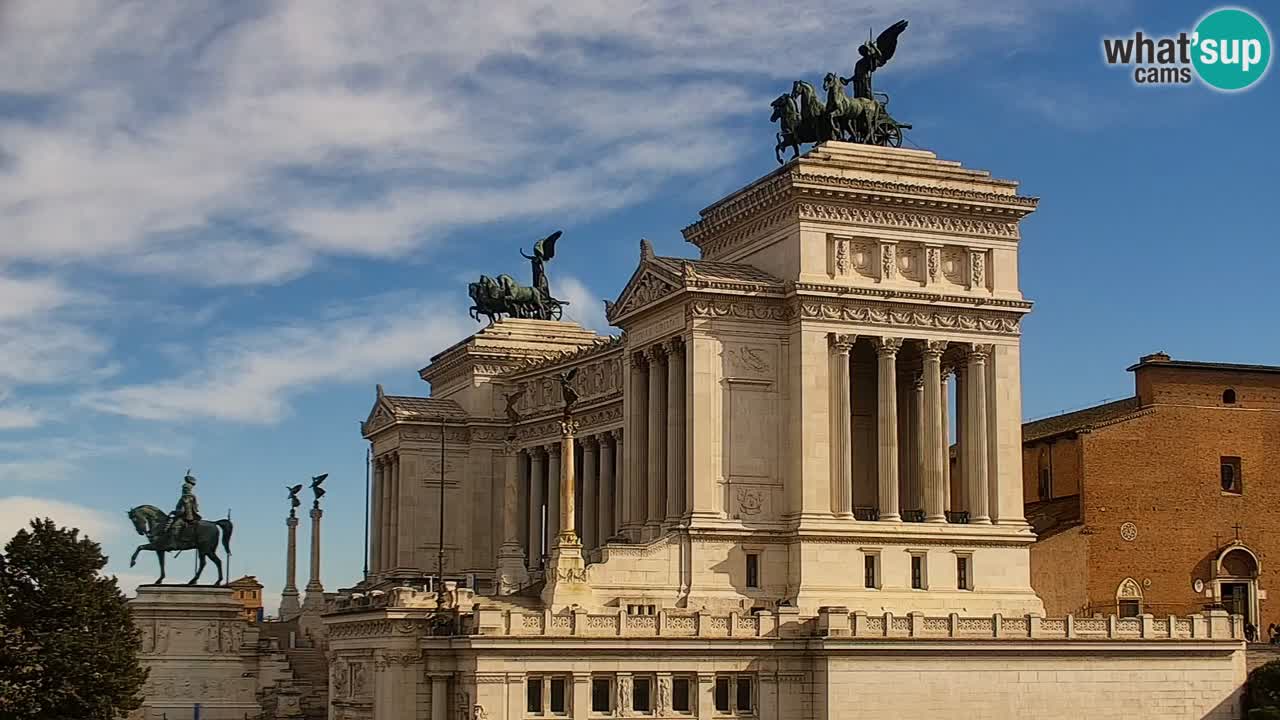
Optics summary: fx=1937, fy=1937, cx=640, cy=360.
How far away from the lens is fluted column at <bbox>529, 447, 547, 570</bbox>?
107m

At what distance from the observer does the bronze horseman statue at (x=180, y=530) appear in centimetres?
10262

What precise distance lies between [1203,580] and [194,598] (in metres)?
51.3

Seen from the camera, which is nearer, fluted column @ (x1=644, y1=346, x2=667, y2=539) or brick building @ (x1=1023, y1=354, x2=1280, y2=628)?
fluted column @ (x1=644, y1=346, x2=667, y2=539)

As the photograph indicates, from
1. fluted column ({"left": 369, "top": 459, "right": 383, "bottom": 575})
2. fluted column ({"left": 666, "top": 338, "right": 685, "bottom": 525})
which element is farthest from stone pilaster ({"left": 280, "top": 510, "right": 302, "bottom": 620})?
fluted column ({"left": 666, "top": 338, "right": 685, "bottom": 525})

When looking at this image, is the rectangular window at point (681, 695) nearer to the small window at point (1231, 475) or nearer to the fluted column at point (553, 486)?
the fluted column at point (553, 486)

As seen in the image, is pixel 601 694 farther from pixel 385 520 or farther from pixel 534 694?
pixel 385 520

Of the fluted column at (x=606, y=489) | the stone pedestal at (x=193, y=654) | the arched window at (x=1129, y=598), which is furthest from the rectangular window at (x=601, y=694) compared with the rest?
the stone pedestal at (x=193, y=654)

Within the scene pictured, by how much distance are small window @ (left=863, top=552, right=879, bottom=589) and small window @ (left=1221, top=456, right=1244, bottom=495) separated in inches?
1017

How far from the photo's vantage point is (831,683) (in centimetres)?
6762

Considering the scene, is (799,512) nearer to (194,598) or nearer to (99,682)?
(99,682)

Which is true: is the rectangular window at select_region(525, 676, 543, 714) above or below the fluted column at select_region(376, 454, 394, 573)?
Answer: below

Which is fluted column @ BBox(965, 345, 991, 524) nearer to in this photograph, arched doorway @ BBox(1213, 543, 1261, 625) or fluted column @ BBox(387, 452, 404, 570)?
arched doorway @ BBox(1213, 543, 1261, 625)

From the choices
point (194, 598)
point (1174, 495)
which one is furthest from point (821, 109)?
point (194, 598)

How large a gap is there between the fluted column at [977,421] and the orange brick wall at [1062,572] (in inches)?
389
